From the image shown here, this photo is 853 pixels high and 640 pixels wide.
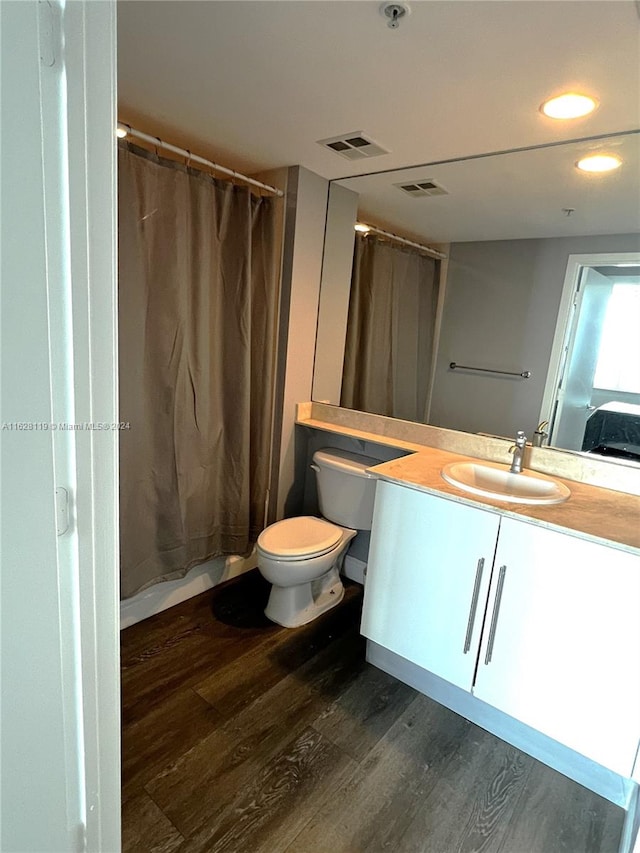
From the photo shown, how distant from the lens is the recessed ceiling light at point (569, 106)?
1.43 m

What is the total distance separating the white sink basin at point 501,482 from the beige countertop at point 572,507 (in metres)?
0.03

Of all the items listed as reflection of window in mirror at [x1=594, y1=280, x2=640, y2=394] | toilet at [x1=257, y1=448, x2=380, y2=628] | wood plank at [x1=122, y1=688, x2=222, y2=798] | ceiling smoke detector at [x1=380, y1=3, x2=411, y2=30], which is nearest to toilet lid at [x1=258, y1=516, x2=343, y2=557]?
toilet at [x1=257, y1=448, x2=380, y2=628]

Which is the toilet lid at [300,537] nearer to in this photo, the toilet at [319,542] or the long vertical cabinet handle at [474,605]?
the toilet at [319,542]

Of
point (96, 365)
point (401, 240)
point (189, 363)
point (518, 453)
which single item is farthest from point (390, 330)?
point (96, 365)

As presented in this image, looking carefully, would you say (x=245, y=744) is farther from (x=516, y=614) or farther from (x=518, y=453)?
(x=518, y=453)

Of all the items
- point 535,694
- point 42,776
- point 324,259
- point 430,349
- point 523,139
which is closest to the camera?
point 42,776

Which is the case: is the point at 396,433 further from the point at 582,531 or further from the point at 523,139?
the point at 523,139

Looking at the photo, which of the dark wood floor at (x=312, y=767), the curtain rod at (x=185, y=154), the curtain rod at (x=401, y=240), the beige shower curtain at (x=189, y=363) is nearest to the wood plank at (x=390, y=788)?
the dark wood floor at (x=312, y=767)

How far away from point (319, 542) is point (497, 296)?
54.8 inches

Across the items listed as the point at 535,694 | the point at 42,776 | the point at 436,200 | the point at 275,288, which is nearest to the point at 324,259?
the point at 275,288

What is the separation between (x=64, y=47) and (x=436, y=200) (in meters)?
1.84

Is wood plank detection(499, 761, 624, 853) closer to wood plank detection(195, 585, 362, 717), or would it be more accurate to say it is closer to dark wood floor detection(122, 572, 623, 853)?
dark wood floor detection(122, 572, 623, 853)

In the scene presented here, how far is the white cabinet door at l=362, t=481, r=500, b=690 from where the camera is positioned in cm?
160

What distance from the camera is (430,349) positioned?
2.35 meters
